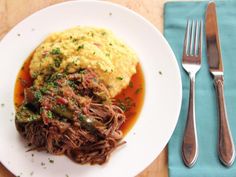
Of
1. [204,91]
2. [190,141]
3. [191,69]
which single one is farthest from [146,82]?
[190,141]

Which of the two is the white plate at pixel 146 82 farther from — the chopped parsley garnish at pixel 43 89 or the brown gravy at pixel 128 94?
the chopped parsley garnish at pixel 43 89

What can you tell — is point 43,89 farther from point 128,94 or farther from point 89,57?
point 128,94

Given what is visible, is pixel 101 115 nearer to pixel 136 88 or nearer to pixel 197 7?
pixel 136 88

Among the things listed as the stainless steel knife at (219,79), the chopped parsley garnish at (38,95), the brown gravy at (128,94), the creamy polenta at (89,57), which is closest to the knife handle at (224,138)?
the stainless steel knife at (219,79)

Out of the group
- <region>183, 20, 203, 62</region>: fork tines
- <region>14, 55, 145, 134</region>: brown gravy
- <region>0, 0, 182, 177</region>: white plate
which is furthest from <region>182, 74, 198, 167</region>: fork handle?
<region>183, 20, 203, 62</region>: fork tines

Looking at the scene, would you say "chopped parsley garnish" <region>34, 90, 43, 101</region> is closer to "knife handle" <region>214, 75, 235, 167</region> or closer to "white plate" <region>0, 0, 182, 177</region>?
"white plate" <region>0, 0, 182, 177</region>

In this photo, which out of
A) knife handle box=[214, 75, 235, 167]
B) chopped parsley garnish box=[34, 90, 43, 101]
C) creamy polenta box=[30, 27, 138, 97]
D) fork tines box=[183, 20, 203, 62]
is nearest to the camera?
chopped parsley garnish box=[34, 90, 43, 101]
